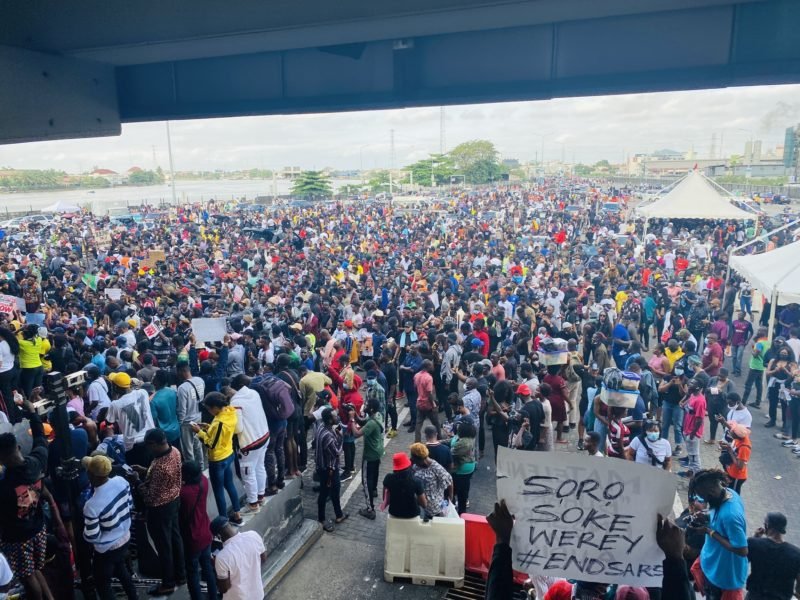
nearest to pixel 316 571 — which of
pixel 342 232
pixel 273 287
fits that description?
pixel 273 287

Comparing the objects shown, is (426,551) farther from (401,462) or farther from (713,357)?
(713,357)

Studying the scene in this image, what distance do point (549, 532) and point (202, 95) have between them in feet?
21.1

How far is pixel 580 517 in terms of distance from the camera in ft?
11.0

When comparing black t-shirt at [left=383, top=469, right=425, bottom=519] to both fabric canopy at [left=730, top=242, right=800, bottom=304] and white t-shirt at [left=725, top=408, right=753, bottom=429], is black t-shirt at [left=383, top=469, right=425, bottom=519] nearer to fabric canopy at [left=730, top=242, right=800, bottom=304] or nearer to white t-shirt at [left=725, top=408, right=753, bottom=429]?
white t-shirt at [left=725, top=408, right=753, bottom=429]

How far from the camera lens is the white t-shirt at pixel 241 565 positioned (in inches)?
173

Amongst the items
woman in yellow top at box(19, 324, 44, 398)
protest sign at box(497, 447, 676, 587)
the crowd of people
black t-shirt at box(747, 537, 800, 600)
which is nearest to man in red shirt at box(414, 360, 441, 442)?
Result: the crowd of people

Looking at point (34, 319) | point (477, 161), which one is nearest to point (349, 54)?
point (34, 319)

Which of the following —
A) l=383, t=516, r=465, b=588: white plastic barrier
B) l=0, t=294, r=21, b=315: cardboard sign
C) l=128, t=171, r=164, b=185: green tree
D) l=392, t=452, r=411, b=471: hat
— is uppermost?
l=128, t=171, r=164, b=185: green tree

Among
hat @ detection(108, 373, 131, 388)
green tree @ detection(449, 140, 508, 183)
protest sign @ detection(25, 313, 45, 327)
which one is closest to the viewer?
hat @ detection(108, 373, 131, 388)

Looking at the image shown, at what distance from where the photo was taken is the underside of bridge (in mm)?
4898

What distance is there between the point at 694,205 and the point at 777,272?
12.3 m

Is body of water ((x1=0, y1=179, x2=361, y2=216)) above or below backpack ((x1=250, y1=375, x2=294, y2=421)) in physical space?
above

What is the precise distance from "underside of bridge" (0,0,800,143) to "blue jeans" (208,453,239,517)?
13.5ft

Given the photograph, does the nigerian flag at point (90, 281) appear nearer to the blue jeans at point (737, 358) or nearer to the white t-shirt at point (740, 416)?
the white t-shirt at point (740, 416)
